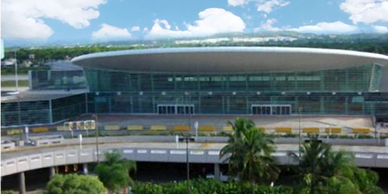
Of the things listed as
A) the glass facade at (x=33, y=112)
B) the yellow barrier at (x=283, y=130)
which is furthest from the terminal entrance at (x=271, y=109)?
the glass facade at (x=33, y=112)

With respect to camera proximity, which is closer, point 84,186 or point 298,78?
point 84,186

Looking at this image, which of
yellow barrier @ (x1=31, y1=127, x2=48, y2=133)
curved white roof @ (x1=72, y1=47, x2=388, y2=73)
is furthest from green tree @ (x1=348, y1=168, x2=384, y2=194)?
yellow barrier @ (x1=31, y1=127, x2=48, y2=133)

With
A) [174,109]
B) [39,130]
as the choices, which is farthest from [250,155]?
[174,109]

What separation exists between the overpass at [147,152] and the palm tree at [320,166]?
8170mm

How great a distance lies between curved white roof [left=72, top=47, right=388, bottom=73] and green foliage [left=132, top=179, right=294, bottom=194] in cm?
2088

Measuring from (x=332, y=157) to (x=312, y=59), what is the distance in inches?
1129

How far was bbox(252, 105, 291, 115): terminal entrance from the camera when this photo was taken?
57.6 m

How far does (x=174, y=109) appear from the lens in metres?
60.2

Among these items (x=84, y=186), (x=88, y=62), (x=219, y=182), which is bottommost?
(x=219, y=182)

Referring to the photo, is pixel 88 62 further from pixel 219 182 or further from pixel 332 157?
pixel 332 157

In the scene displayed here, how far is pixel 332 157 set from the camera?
25.4m

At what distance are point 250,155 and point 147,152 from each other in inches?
499

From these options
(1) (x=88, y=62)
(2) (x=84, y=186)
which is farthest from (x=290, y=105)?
(2) (x=84, y=186)

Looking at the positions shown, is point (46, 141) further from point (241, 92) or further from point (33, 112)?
point (241, 92)
